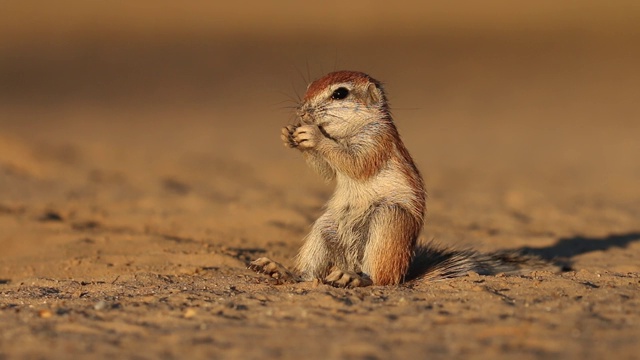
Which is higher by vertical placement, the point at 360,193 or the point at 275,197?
the point at 275,197

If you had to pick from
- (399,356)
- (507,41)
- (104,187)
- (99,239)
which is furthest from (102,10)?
(399,356)

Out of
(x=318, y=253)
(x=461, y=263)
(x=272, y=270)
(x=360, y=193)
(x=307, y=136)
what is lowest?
(x=272, y=270)

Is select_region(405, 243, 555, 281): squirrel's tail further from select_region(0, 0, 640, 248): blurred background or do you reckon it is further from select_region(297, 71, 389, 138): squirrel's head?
select_region(0, 0, 640, 248): blurred background

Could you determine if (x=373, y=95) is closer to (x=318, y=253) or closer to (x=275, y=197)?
(x=318, y=253)

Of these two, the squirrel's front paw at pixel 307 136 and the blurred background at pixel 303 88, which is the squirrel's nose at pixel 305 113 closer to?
the squirrel's front paw at pixel 307 136

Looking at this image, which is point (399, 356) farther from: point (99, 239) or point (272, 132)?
point (272, 132)

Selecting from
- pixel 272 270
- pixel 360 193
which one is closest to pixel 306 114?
pixel 360 193

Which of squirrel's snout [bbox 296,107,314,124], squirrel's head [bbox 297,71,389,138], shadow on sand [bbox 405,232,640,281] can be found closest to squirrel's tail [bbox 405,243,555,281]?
shadow on sand [bbox 405,232,640,281]
